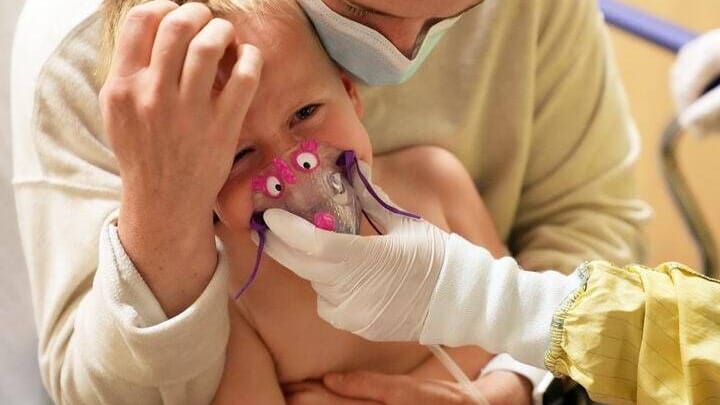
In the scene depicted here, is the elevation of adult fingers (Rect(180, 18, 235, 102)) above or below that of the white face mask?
above

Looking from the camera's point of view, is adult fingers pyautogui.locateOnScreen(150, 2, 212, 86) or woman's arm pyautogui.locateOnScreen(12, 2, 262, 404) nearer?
adult fingers pyautogui.locateOnScreen(150, 2, 212, 86)

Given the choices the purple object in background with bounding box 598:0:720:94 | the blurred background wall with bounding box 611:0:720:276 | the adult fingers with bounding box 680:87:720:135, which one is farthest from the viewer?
the blurred background wall with bounding box 611:0:720:276

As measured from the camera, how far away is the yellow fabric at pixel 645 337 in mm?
782

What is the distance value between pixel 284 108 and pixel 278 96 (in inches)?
0.5

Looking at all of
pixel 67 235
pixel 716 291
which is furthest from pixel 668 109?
pixel 67 235

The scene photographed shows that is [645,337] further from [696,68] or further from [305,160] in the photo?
[696,68]

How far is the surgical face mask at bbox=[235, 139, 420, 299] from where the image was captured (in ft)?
2.75

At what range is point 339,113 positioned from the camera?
877 millimetres

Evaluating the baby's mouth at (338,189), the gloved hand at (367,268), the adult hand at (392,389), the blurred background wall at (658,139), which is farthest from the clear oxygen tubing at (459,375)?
the blurred background wall at (658,139)

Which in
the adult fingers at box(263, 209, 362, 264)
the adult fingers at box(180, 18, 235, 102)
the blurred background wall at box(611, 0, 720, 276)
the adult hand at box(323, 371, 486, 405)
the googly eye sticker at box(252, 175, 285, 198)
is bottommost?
the blurred background wall at box(611, 0, 720, 276)

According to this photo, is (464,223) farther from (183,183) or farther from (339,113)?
(183,183)

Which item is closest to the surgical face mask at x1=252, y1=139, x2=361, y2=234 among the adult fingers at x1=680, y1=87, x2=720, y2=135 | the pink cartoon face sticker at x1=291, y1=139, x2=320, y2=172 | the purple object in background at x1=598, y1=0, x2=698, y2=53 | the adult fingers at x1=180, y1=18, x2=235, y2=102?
the pink cartoon face sticker at x1=291, y1=139, x2=320, y2=172

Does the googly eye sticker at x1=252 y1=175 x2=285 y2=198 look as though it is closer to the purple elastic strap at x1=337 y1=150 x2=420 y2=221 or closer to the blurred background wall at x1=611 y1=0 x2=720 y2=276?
the purple elastic strap at x1=337 y1=150 x2=420 y2=221

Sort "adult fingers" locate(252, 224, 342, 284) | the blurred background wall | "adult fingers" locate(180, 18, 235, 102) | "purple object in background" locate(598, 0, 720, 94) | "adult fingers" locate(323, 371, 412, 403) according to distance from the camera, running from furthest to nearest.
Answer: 1. the blurred background wall
2. "purple object in background" locate(598, 0, 720, 94)
3. "adult fingers" locate(323, 371, 412, 403)
4. "adult fingers" locate(252, 224, 342, 284)
5. "adult fingers" locate(180, 18, 235, 102)
